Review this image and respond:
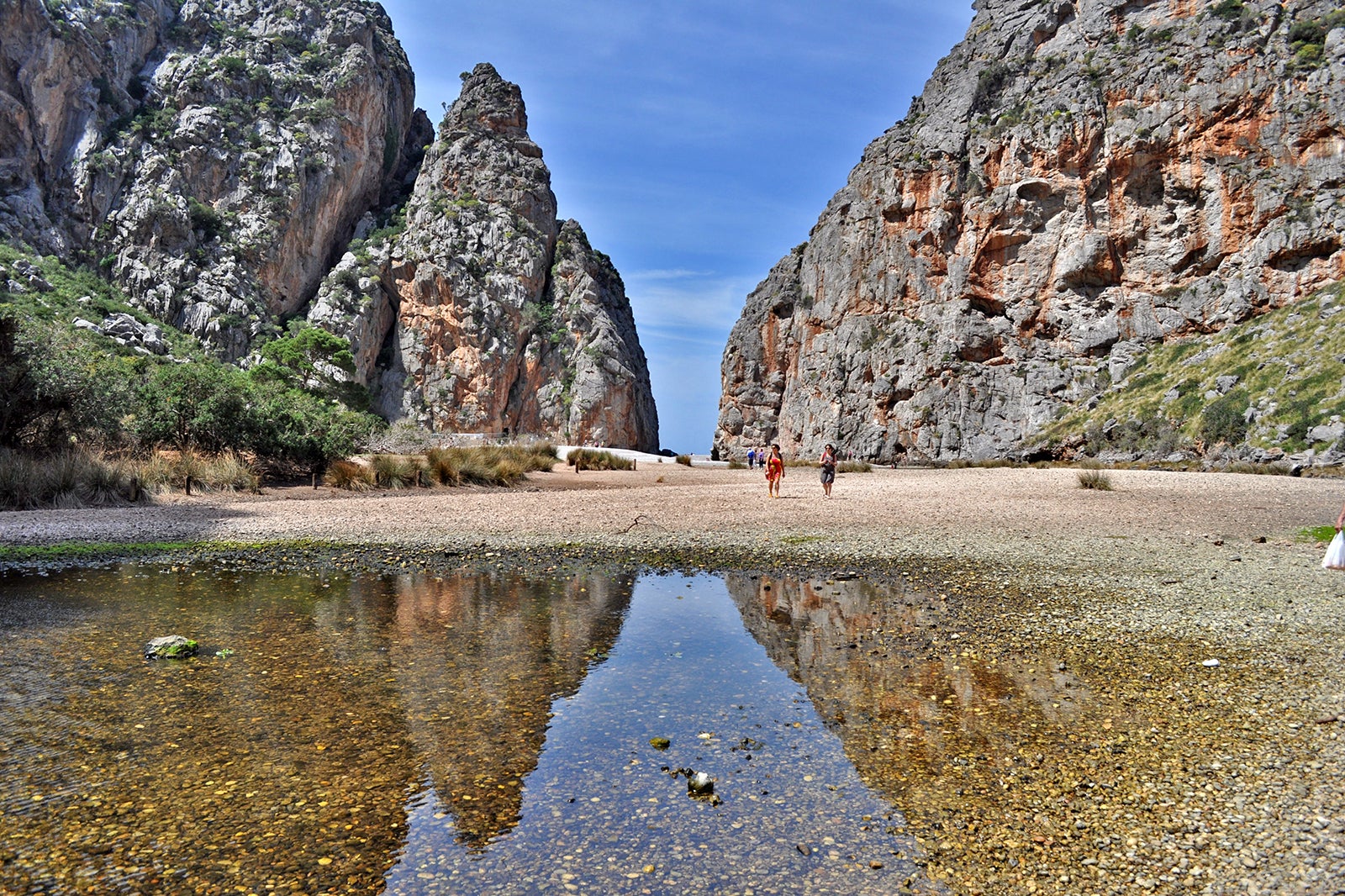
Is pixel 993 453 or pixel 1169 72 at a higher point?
pixel 1169 72

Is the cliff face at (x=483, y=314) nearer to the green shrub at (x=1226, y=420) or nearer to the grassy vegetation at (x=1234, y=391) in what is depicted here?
the grassy vegetation at (x=1234, y=391)

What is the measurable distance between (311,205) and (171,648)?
90.3 metres

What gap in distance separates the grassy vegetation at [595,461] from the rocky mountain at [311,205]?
41.6 metres

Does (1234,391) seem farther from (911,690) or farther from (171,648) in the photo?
(171,648)

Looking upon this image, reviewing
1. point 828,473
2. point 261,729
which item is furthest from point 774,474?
point 261,729

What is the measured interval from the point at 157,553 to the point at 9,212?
7782 cm

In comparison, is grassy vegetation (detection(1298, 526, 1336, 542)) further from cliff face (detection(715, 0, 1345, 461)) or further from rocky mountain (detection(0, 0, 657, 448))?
rocky mountain (detection(0, 0, 657, 448))

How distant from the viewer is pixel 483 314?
8456 cm

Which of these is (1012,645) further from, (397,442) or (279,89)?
(279,89)

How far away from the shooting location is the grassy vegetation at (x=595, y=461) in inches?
1579

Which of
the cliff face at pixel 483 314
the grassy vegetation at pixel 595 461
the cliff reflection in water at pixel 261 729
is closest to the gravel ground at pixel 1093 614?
the cliff reflection in water at pixel 261 729

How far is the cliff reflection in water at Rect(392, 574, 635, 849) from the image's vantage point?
14.0 ft

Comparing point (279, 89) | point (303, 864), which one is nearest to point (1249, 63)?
point (303, 864)

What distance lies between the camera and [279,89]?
281 feet
